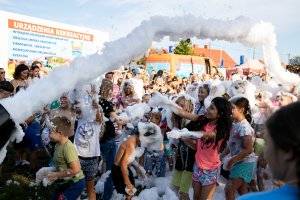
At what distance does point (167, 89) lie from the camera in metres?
9.48

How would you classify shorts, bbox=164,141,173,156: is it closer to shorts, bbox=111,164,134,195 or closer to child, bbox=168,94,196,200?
child, bbox=168,94,196,200

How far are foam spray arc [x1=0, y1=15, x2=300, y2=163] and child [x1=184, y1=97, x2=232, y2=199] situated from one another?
946mm

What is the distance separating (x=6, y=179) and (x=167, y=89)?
4.81 metres

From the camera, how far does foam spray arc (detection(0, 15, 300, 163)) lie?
92.0 inches

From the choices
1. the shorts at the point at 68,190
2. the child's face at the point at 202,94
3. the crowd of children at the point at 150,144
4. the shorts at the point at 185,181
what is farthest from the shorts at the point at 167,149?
the shorts at the point at 68,190

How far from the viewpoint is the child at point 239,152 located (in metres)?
4.04

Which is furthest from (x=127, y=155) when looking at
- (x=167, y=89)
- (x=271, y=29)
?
(x=167, y=89)

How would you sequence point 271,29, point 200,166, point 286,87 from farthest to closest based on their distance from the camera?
1. point 286,87
2. point 200,166
3. point 271,29

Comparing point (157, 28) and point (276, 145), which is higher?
point (157, 28)

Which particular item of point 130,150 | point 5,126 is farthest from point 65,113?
point 5,126

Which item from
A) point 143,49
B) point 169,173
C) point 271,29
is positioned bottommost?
point 169,173

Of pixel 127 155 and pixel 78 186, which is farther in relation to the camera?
pixel 127 155

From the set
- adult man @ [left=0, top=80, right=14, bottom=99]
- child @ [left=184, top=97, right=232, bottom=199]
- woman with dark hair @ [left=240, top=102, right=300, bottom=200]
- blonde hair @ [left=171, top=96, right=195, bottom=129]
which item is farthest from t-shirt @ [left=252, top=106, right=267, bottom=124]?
woman with dark hair @ [left=240, top=102, right=300, bottom=200]

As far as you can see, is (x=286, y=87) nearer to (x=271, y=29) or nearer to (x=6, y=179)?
(x=271, y=29)
